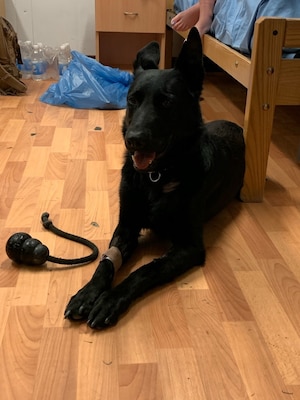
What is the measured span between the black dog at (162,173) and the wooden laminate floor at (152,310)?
0.07 m

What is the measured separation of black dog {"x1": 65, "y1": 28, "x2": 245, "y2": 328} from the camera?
1.39 m

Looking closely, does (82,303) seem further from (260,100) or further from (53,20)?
(53,20)

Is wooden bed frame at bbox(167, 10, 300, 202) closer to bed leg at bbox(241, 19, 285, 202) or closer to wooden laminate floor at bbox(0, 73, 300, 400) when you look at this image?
bed leg at bbox(241, 19, 285, 202)

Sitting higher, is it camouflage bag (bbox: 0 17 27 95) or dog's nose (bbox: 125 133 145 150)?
dog's nose (bbox: 125 133 145 150)

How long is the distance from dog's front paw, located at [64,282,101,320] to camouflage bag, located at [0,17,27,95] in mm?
2463

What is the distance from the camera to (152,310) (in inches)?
52.4

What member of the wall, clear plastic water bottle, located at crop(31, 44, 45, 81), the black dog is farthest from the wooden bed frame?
the wall

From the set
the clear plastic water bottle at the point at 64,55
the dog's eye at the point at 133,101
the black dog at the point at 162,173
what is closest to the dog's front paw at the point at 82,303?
the black dog at the point at 162,173

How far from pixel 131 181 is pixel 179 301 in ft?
1.41

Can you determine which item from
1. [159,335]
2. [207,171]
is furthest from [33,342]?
[207,171]

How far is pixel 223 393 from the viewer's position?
1.06 meters

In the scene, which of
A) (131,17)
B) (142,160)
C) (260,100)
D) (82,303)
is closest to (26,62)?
(131,17)

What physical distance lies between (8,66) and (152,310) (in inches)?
105

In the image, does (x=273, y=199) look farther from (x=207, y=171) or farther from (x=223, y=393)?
(x=223, y=393)
